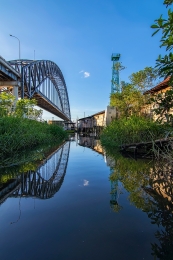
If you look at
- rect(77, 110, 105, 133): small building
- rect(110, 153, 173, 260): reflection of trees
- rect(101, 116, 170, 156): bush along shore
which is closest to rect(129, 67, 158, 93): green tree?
rect(101, 116, 170, 156): bush along shore

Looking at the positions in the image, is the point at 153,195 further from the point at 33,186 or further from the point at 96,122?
the point at 96,122

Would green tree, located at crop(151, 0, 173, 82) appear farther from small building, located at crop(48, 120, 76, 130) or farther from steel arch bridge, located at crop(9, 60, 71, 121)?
small building, located at crop(48, 120, 76, 130)

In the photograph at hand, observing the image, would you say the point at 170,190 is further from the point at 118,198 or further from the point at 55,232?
the point at 55,232

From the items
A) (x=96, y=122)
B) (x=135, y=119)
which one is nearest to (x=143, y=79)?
(x=135, y=119)

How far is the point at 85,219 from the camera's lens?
285cm

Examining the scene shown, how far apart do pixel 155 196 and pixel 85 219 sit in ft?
5.93

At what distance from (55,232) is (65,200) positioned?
1188 mm

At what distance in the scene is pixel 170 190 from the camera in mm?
4211

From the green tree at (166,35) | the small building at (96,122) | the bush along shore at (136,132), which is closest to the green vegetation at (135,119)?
the bush along shore at (136,132)

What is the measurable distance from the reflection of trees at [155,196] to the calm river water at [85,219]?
12 mm

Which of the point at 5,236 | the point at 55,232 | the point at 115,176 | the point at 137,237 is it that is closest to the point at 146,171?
the point at 115,176

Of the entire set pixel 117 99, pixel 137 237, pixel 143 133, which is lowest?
pixel 137 237

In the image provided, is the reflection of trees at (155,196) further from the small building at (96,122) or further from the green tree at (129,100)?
the small building at (96,122)

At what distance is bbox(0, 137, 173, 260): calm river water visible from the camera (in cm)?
210
